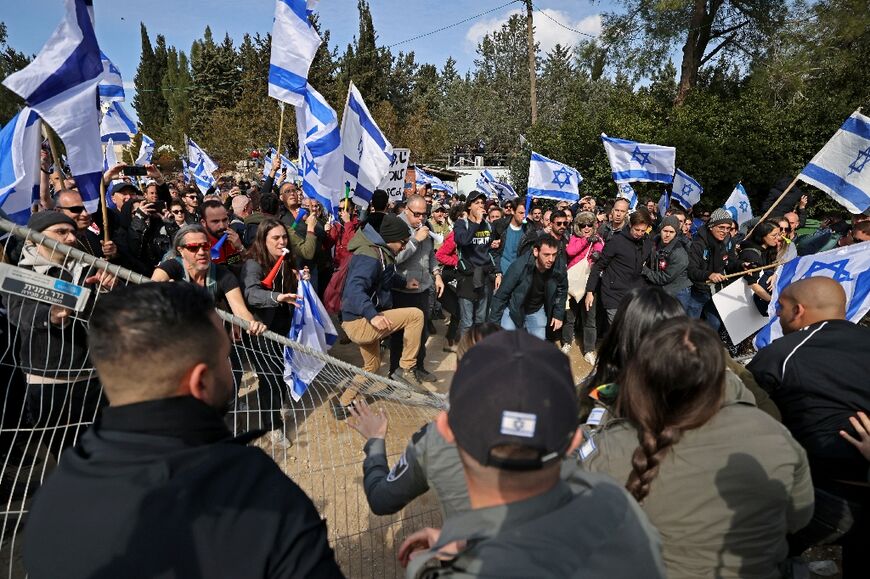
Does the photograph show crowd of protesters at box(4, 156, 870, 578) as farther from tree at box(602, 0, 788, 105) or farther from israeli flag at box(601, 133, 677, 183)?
tree at box(602, 0, 788, 105)

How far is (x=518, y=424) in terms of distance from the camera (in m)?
0.98

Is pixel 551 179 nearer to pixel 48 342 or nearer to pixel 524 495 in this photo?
pixel 48 342

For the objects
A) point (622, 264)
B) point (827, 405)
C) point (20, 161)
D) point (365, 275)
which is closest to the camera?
point (827, 405)

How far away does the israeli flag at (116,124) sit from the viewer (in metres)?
9.34

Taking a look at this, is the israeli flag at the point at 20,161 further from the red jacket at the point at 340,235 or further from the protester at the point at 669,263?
the protester at the point at 669,263

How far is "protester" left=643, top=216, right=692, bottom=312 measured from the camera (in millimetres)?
6043

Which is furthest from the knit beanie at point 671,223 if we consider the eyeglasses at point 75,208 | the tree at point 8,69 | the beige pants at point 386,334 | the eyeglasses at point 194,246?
the tree at point 8,69

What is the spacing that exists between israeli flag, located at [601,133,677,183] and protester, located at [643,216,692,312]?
2.94 metres

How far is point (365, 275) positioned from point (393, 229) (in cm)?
64

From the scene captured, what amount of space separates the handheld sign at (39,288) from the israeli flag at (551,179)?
820 cm

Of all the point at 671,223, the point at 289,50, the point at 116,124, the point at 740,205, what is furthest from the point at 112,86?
the point at 740,205

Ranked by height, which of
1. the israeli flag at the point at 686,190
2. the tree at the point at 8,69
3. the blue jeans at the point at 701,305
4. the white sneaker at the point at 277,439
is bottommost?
the white sneaker at the point at 277,439

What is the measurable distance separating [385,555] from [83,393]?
213 cm

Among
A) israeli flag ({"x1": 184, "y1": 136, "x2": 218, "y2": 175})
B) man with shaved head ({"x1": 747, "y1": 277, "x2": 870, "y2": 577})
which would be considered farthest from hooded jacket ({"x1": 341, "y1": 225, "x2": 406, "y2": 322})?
israeli flag ({"x1": 184, "y1": 136, "x2": 218, "y2": 175})
